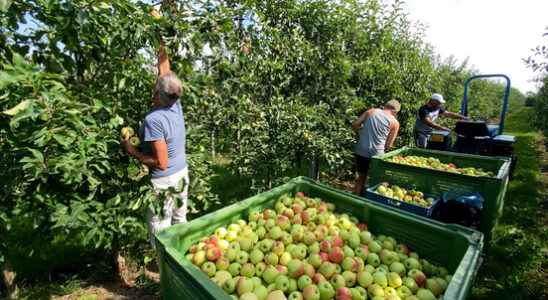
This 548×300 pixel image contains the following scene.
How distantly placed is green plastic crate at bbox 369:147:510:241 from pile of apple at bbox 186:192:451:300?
2.02 metres

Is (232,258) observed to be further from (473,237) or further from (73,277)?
(73,277)

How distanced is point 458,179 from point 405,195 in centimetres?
65

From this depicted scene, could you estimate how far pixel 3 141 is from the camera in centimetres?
187

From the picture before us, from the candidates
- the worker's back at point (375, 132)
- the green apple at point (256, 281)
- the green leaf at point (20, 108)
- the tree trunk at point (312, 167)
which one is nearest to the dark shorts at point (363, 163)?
the worker's back at point (375, 132)

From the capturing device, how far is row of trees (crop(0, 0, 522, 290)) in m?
1.82

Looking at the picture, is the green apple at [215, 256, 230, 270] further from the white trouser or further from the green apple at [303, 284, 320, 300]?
the white trouser

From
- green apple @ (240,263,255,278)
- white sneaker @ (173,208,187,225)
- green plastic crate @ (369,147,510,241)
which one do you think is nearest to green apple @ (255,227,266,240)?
green apple @ (240,263,255,278)

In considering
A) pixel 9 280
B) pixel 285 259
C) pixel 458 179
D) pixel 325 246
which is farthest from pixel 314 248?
pixel 9 280

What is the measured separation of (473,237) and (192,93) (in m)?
2.40

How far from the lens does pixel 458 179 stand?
362cm

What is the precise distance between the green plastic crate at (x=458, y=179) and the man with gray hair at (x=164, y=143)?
282 cm

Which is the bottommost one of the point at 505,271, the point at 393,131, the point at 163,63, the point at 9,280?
the point at 505,271

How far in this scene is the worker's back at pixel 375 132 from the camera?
486 cm

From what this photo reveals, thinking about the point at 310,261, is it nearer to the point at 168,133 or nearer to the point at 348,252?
the point at 348,252
